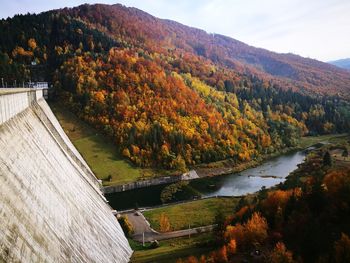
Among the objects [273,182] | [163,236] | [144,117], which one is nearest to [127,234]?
[163,236]

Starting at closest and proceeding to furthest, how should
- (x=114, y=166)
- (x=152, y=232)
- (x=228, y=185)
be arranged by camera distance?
(x=152, y=232) → (x=228, y=185) → (x=114, y=166)

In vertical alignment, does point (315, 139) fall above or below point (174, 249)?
below

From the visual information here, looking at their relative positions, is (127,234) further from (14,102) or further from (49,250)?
(49,250)

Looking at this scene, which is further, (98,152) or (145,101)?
(145,101)

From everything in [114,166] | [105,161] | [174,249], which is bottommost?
[174,249]

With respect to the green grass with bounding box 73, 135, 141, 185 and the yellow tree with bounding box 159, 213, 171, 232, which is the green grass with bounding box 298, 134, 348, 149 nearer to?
the green grass with bounding box 73, 135, 141, 185

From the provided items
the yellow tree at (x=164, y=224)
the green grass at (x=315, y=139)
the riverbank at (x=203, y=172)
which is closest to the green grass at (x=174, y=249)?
the yellow tree at (x=164, y=224)

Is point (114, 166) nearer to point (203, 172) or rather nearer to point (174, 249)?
point (203, 172)

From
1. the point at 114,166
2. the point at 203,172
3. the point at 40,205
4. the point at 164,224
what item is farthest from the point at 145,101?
the point at 40,205
